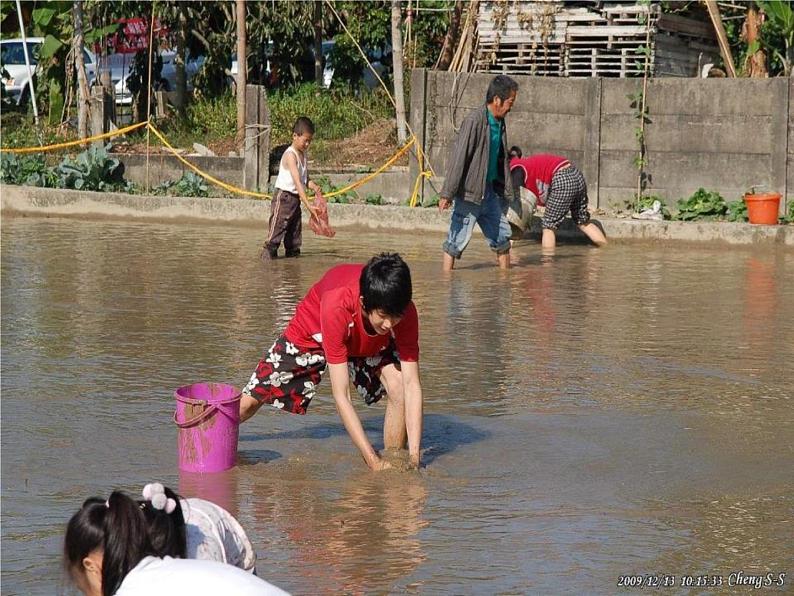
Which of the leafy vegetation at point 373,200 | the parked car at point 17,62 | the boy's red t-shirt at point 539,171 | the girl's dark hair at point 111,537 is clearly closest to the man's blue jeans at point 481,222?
the boy's red t-shirt at point 539,171

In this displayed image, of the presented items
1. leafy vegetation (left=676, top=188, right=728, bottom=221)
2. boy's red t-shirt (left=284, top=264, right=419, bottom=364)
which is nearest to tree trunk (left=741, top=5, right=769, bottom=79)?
leafy vegetation (left=676, top=188, right=728, bottom=221)

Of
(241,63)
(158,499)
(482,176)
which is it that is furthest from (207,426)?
(241,63)

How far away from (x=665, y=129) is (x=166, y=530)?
1364 centimetres

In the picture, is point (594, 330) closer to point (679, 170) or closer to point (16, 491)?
point (16, 491)

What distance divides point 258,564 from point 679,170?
12.0 m

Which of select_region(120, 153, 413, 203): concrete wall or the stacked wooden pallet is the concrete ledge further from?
the stacked wooden pallet

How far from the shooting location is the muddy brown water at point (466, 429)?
5.23m

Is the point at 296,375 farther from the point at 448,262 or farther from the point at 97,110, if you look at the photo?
the point at 97,110

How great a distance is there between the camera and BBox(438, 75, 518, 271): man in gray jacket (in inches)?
472

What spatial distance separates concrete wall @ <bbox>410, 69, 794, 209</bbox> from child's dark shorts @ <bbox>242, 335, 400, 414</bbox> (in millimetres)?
10500

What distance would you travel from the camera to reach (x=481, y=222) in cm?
1244

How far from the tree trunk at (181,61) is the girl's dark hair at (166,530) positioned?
19.7 meters

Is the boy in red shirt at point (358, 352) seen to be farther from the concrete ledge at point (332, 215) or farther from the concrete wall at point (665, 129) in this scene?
the concrete wall at point (665, 129)

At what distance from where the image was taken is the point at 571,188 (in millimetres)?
13984
